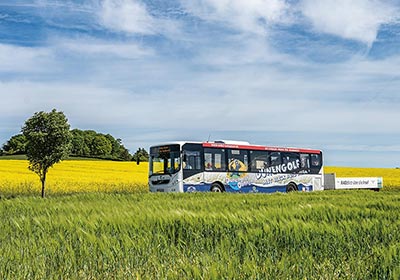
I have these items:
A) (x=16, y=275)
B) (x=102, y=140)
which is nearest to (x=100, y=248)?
(x=16, y=275)

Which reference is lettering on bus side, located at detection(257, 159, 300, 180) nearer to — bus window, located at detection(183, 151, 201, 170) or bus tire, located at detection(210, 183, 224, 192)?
bus tire, located at detection(210, 183, 224, 192)

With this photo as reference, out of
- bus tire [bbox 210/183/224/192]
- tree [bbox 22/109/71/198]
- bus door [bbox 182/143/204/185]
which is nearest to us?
bus door [bbox 182/143/204/185]

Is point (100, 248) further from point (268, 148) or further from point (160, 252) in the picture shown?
point (268, 148)

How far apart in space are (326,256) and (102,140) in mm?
102073

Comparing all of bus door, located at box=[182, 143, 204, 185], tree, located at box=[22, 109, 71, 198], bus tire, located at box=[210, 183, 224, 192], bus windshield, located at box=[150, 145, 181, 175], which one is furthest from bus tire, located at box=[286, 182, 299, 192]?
tree, located at box=[22, 109, 71, 198]

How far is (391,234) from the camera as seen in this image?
7680 mm

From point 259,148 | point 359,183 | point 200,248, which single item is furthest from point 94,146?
point 200,248

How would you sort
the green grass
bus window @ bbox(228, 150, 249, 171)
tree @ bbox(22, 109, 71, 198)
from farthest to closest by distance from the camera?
tree @ bbox(22, 109, 71, 198) < bus window @ bbox(228, 150, 249, 171) < the green grass

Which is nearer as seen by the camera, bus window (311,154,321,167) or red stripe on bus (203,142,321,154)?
red stripe on bus (203,142,321,154)

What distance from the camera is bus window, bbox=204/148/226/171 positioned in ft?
89.8

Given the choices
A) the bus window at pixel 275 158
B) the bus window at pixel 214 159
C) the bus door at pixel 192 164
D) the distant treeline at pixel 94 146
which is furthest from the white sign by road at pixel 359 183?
the distant treeline at pixel 94 146

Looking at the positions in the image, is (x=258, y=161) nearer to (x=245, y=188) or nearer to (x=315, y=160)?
(x=245, y=188)

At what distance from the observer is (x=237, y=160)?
28.6 metres

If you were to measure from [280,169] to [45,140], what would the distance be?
42.7 ft
